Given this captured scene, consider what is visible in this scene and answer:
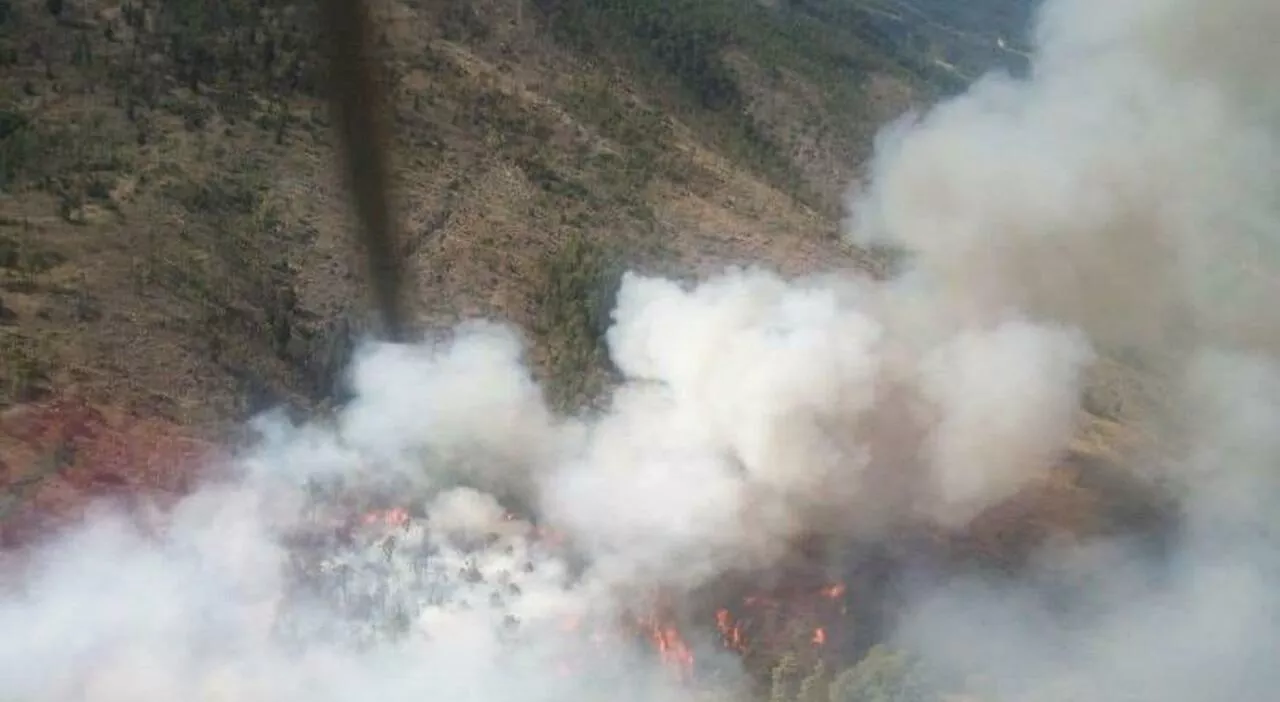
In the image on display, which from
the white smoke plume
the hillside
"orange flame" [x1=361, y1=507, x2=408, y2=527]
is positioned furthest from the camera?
the hillside

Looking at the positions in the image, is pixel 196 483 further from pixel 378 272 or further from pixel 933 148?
pixel 378 272

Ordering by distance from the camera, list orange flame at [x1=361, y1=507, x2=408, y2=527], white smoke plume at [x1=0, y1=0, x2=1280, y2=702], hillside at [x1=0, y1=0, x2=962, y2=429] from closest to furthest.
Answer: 1. white smoke plume at [x1=0, y1=0, x2=1280, y2=702]
2. orange flame at [x1=361, y1=507, x2=408, y2=527]
3. hillside at [x1=0, y1=0, x2=962, y2=429]

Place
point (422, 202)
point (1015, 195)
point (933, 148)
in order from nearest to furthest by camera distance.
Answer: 1. point (1015, 195)
2. point (933, 148)
3. point (422, 202)

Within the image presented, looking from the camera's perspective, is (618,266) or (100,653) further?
(618,266)

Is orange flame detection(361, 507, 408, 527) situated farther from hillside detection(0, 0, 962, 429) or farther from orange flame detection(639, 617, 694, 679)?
orange flame detection(639, 617, 694, 679)

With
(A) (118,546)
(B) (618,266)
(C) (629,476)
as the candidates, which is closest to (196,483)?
(A) (118,546)

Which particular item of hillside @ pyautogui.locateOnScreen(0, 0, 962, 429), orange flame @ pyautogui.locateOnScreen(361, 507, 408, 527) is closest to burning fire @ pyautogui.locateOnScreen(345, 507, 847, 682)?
orange flame @ pyautogui.locateOnScreen(361, 507, 408, 527)

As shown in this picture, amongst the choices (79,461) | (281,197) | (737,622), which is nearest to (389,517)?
(737,622)

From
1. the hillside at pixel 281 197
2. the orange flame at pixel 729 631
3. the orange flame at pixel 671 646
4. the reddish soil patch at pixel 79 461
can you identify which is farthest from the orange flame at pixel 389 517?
the orange flame at pixel 729 631
